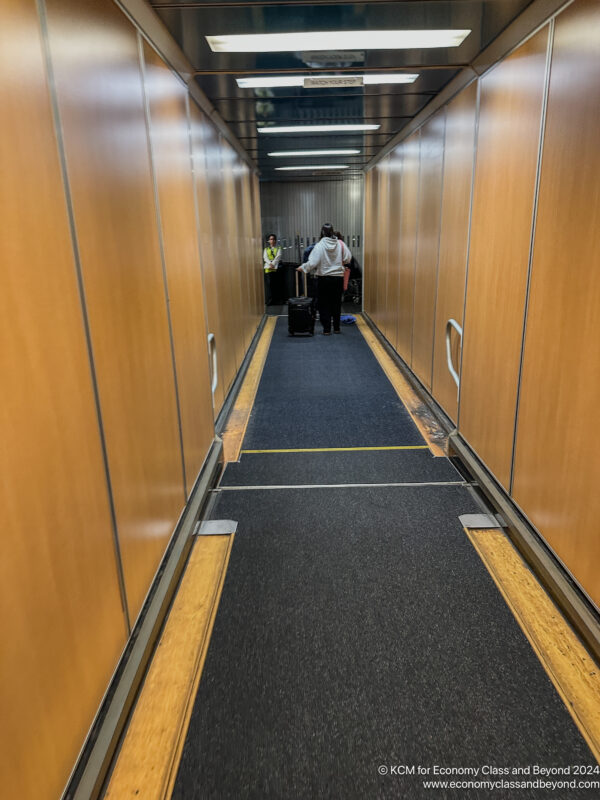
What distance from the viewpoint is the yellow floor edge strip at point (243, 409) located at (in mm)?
4375

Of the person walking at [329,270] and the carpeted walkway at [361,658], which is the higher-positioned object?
the person walking at [329,270]

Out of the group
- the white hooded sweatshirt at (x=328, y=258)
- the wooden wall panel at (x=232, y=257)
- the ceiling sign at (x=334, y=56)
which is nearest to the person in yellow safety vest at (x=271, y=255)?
the white hooded sweatshirt at (x=328, y=258)

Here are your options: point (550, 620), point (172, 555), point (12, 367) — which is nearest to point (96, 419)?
point (12, 367)

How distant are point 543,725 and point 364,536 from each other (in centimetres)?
133

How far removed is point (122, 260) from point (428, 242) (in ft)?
11.6

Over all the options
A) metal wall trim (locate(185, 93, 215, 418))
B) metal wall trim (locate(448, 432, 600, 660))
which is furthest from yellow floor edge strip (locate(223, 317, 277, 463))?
metal wall trim (locate(448, 432, 600, 660))

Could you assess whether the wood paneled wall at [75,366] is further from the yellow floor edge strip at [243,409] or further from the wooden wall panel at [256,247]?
the wooden wall panel at [256,247]

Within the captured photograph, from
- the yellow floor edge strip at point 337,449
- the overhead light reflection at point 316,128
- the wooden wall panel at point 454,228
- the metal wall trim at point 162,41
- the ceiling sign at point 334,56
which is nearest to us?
the metal wall trim at point 162,41

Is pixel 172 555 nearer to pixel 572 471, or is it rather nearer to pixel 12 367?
pixel 12 367

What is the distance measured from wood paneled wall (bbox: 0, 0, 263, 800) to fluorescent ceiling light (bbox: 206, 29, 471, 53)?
0.55 meters

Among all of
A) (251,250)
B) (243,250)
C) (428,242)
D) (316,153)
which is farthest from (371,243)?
(428,242)

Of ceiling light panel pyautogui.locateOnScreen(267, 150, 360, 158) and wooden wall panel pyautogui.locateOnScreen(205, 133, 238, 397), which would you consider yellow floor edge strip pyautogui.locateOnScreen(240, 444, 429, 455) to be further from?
ceiling light panel pyautogui.locateOnScreen(267, 150, 360, 158)

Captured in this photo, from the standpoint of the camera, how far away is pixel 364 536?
121 inches

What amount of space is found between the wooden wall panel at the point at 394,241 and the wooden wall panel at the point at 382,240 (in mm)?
252
